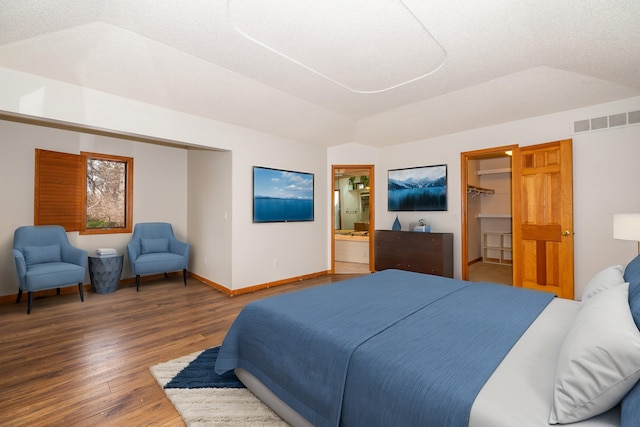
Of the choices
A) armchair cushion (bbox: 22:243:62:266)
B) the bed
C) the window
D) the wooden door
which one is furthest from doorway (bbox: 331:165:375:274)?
armchair cushion (bbox: 22:243:62:266)

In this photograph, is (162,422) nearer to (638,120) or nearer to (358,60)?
(358,60)

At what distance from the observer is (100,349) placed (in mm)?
2670

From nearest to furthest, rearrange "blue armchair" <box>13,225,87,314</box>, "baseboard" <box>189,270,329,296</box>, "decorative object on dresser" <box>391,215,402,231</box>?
"blue armchair" <box>13,225,87,314</box>, "baseboard" <box>189,270,329,296</box>, "decorative object on dresser" <box>391,215,402,231</box>

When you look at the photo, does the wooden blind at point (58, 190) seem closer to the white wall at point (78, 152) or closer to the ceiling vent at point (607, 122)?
the white wall at point (78, 152)

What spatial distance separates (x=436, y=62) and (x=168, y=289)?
4.63m

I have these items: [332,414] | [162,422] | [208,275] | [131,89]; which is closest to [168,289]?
[208,275]

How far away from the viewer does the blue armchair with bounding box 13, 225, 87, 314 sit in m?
3.54

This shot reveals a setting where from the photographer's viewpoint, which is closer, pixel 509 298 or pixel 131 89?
pixel 509 298

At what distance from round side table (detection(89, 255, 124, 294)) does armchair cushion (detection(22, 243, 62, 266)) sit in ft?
1.28

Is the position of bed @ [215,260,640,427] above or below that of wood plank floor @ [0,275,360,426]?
above

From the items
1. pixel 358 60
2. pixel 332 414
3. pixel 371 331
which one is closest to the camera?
pixel 332 414

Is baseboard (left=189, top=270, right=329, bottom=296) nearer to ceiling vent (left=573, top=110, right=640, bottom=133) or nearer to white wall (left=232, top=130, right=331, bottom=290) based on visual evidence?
white wall (left=232, top=130, right=331, bottom=290)

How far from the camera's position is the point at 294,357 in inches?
62.4

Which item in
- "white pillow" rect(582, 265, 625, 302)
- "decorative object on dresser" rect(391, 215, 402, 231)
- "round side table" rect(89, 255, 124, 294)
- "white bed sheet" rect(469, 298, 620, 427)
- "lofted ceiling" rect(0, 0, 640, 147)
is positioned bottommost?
"round side table" rect(89, 255, 124, 294)
